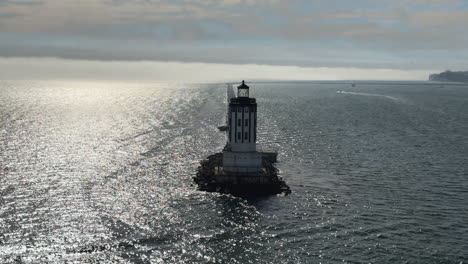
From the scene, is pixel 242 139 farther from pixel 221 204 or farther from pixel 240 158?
pixel 221 204

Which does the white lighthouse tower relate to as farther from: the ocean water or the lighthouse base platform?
the ocean water

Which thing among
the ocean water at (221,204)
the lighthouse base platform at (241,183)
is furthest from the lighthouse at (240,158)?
the ocean water at (221,204)

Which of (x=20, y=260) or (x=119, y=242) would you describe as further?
(x=119, y=242)

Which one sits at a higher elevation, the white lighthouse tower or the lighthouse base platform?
the white lighthouse tower

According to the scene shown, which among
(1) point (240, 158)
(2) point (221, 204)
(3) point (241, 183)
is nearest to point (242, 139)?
(1) point (240, 158)

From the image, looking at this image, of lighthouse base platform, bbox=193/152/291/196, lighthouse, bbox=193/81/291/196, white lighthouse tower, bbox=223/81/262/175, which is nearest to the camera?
lighthouse base platform, bbox=193/152/291/196

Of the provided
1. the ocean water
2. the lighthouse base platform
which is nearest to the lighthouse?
the lighthouse base platform

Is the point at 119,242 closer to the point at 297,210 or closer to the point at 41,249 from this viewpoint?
the point at 41,249

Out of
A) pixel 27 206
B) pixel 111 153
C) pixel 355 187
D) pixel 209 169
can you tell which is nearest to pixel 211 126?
pixel 111 153

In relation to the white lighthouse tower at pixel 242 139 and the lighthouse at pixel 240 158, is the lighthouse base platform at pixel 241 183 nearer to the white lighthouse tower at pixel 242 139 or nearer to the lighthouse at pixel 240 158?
the lighthouse at pixel 240 158
